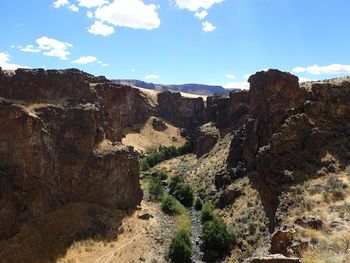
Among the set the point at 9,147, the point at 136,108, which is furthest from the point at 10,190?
the point at 136,108

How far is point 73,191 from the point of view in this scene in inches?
2179

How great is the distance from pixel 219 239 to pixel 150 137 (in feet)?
280

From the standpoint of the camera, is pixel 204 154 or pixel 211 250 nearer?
pixel 211 250

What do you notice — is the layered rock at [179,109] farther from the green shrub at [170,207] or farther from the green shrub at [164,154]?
the green shrub at [170,207]

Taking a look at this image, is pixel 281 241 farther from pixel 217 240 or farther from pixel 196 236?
pixel 196 236

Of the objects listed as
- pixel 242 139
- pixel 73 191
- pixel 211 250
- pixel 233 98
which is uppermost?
pixel 233 98

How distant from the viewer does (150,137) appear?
133000mm

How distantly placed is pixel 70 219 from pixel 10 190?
8318 mm

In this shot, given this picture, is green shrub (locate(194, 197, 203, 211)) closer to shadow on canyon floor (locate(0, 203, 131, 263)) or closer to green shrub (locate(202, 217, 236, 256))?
shadow on canyon floor (locate(0, 203, 131, 263))

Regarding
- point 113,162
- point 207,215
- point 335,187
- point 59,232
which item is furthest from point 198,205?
point 335,187

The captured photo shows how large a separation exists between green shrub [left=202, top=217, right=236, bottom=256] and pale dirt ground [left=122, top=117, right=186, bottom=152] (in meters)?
69.7

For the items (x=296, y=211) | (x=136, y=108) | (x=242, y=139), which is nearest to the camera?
(x=296, y=211)

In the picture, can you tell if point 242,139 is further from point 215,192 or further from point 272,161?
point 272,161

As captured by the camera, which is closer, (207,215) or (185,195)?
(207,215)
